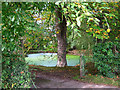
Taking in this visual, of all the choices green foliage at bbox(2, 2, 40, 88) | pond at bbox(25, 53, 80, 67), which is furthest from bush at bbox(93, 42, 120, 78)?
green foliage at bbox(2, 2, 40, 88)

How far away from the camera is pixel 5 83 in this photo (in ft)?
9.42

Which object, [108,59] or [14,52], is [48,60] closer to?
[108,59]

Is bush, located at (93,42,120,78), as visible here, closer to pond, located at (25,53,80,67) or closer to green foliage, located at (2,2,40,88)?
Result: pond, located at (25,53,80,67)

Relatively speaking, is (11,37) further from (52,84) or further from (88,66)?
(88,66)

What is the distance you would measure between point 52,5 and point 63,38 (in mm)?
3218

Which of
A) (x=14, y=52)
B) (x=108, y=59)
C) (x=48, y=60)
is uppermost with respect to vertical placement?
(x=14, y=52)

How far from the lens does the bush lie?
15.7 ft

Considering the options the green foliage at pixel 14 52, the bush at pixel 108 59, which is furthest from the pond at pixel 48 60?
the bush at pixel 108 59

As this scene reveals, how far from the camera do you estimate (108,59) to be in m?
4.82

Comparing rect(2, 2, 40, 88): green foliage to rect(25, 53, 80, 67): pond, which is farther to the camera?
rect(25, 53, 80, 67): pond

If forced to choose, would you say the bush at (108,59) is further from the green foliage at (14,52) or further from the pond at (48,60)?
the green foliage at (14,52)

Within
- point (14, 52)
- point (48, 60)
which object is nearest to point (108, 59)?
point (14, 52)

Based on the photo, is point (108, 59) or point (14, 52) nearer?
point (14, 52)

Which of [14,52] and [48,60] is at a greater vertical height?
[14,52]
